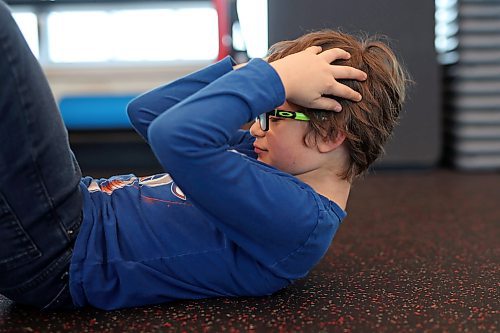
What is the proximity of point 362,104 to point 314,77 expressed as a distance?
98 millimetres

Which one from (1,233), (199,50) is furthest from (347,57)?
(199,50)

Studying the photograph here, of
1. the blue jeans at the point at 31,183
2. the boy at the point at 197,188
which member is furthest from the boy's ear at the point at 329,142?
the blue jeans at the point at 31,183

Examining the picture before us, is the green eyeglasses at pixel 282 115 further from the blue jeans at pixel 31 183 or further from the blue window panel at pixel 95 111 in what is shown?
the blue window panel at pixel 95 111

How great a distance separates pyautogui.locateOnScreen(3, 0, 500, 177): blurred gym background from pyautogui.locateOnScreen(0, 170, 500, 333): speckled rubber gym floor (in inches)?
43.2

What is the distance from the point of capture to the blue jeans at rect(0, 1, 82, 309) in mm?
758

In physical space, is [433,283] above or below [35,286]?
below

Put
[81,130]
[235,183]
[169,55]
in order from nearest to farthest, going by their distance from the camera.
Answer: [235,183]
[81,130]
[169,55]

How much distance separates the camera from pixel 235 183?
775mm

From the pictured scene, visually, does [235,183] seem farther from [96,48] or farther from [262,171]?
[96,48]

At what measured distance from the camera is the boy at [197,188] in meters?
0.76

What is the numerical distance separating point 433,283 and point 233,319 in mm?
378

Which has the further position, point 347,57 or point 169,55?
point 169,55

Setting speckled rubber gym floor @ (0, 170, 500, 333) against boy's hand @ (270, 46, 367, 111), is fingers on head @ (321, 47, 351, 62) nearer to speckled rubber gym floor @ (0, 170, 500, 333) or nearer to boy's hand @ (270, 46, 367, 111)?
boy's hand @ (270, 46, 367, 111)

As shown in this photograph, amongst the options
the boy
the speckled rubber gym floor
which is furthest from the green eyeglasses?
the speckled rubber gym floor
